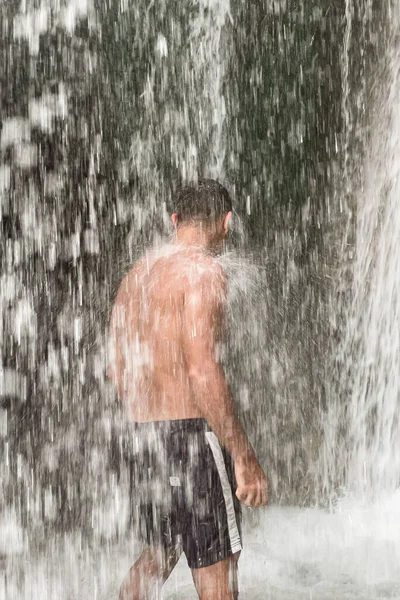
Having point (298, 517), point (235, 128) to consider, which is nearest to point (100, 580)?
point (298, 517)

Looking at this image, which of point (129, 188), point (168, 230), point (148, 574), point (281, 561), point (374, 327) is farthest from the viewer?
point (168, 230)

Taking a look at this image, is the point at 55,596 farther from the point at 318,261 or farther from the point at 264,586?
the point at 318,261

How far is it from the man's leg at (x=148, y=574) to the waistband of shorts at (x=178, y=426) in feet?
1.37

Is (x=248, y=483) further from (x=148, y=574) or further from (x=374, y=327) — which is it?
(x=374, y=327)

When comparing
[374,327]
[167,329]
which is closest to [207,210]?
[167,329]

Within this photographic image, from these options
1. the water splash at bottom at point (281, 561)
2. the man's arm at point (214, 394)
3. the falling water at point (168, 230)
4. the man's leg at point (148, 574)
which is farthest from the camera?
the falling water at point (168, 230)

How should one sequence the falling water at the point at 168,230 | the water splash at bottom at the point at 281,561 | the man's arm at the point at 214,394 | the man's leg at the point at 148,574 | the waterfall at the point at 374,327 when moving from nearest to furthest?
1. the man's arm at the point at 214,394
2. the man's leg at the point at 148,574
3. the water splash at bottom at the point at 281,561
4. the waterfall at the point at 374,327
5. the falling water at the point at 168,230

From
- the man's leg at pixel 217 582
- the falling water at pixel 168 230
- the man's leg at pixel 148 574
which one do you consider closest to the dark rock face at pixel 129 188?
the falling water at pixel 168 230

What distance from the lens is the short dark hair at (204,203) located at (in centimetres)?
240

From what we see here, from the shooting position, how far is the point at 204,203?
2.40 meters

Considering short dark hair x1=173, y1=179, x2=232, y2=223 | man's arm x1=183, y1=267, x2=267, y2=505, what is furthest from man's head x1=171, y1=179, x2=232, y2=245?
man's arm x1=183, y1=267, x2=267, y2=505

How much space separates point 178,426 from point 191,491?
198 mm

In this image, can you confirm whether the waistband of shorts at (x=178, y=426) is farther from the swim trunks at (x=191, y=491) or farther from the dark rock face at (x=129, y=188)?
the dark rock face at (x=129, y=188)

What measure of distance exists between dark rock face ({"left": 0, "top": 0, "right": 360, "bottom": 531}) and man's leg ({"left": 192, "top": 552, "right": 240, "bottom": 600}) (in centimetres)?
265
